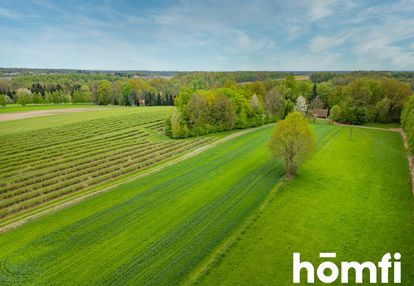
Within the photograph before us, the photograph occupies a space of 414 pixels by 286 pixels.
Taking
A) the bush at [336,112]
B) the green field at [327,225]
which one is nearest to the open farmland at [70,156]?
the green field at [327,225]

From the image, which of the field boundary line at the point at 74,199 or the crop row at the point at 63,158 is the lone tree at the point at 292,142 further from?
the crop row at the point at 63,158

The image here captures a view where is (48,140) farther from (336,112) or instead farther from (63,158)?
(336,112)

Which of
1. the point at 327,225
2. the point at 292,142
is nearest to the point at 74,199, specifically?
the point at 327,225

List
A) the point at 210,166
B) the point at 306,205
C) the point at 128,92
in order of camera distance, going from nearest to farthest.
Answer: the point at 306,205 → the point at 210,166 → the point at 128,92

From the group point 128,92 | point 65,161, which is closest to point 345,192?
point 65,161

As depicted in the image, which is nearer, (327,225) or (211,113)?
(327,225)

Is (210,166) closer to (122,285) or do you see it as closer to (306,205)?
(306,205)

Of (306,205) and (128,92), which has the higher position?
(128,92)
